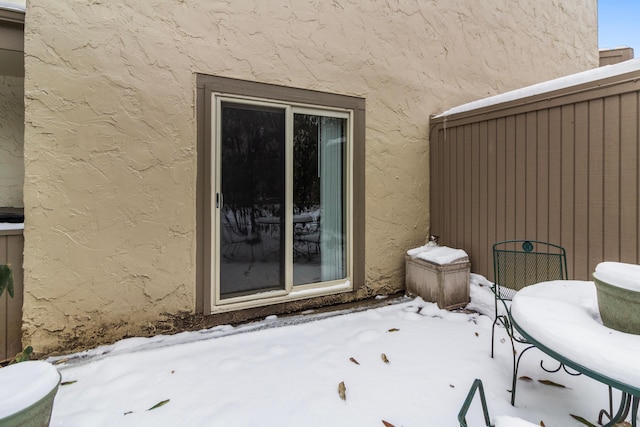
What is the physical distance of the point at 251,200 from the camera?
119 inches

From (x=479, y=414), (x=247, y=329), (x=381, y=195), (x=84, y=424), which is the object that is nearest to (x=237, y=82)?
(x=381, y=195)

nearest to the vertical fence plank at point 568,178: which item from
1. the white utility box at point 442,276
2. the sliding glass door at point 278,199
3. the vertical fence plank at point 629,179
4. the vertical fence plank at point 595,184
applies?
the vertical fence plank at point 595,184

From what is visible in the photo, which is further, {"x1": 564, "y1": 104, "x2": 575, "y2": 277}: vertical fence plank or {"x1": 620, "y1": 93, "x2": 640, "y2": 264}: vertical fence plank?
{"x1": 564, "y1": 104, "x2": 575, "y2": 277}: vertical fence plank

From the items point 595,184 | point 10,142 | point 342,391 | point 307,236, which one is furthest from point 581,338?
point 10,142

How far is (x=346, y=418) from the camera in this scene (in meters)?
1.71

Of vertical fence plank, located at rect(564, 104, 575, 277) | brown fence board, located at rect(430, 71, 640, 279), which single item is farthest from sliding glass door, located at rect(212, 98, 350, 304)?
vertical fence plank, located at rect(564, 104, 575, 277)

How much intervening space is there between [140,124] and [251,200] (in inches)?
42.2

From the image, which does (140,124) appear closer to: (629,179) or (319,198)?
(319,198)

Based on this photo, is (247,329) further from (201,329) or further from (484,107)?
(484,107)

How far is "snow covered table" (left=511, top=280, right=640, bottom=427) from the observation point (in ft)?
3.56

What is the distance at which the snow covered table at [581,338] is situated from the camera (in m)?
1.09

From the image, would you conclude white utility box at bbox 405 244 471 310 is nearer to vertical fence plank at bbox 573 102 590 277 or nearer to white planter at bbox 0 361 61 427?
vertical fence plank at bbox 573 102 590 277

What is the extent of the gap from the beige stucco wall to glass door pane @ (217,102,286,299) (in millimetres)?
286

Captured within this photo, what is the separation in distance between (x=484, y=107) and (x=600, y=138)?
3.62 ft
